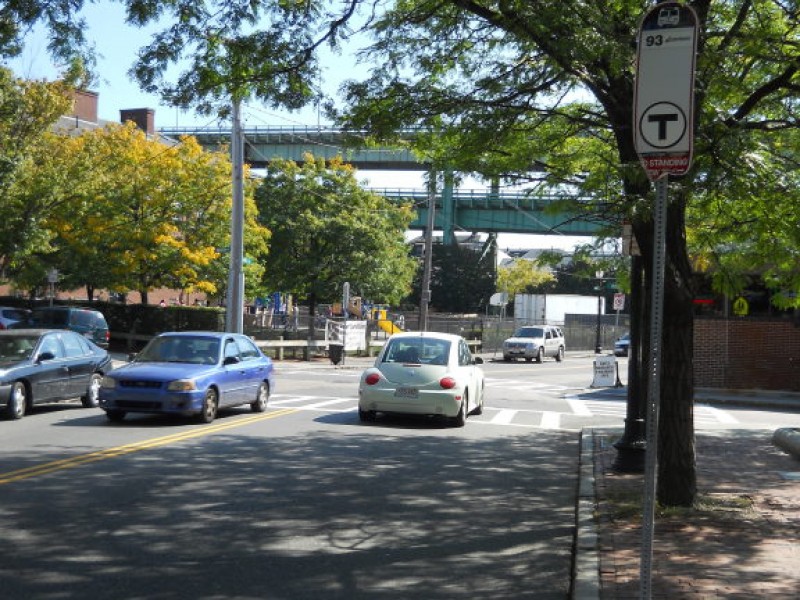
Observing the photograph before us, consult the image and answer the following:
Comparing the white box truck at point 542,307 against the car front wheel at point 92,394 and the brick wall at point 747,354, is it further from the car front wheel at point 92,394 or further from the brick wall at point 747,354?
the car front wheel at point 92,394

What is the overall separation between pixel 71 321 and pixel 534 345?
23.7 metres

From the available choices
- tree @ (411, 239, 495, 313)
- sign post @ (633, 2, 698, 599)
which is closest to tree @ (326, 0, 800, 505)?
sign post @ (633, 2, 698, 599)

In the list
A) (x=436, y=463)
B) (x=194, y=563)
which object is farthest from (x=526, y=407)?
(x=194, y=563)

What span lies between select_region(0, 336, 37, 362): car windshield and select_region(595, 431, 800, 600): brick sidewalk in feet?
31.4

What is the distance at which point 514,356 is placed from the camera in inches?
1833

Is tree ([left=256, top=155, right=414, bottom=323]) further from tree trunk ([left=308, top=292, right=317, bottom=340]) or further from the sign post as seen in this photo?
the sign post

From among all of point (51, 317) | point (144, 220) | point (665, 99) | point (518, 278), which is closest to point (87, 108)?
point (144, 220)

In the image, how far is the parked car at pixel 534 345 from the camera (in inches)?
1829

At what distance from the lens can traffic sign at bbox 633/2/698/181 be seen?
5.29m

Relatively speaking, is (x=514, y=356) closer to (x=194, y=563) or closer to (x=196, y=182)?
(x=196, y=182)

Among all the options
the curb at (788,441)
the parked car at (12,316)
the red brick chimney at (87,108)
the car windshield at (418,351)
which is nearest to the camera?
the curb at (788,441)

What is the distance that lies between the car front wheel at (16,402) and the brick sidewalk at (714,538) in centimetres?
909

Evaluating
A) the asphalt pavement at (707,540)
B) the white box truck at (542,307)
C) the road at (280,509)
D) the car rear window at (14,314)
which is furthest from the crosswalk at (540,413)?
the white box truck at (542,307)

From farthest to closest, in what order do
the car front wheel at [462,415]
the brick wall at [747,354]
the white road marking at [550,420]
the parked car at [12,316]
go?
the parked car at [12,316], the brick wall at [747,354], the white road marking at [550,420], the car front wheel at [462,415]
